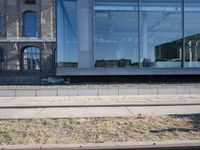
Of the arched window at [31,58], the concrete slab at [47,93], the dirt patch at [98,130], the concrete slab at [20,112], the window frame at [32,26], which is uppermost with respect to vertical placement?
the window frame at [32,26]

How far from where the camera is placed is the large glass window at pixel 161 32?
2731 cm

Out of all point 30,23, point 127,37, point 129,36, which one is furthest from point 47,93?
point 30,23

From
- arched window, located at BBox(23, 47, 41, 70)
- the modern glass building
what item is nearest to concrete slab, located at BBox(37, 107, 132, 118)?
the modern glass building

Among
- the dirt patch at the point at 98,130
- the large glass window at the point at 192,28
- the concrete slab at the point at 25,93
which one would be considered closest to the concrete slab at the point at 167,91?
the concrete slab at the point at 25,93

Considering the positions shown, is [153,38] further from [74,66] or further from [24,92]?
[24,92]

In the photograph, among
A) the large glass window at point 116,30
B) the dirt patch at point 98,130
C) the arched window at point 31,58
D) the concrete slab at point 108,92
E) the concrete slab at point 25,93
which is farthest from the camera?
the arched window at point 31,58

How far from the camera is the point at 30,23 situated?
5247 cm

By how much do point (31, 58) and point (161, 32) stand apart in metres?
28.2

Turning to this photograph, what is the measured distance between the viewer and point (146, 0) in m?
27.4

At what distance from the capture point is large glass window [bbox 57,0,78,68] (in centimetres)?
2675

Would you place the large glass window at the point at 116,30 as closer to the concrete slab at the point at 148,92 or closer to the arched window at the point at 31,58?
the concrete slab at the point at 148,92

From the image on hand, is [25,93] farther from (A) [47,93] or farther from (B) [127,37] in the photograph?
(B) [127,37]

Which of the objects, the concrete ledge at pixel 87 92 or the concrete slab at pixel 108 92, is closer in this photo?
the concrete ledge at pixel 87 92

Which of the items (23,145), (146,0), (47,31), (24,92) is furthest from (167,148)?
(47,31)
